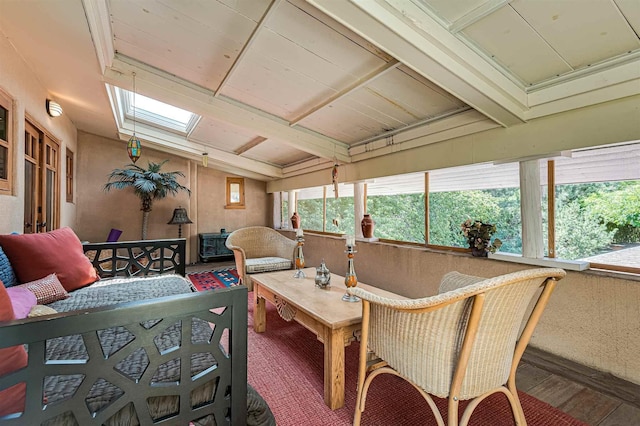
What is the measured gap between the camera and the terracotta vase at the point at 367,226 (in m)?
3.92

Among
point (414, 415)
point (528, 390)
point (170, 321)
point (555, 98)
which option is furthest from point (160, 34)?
point (528, 390)

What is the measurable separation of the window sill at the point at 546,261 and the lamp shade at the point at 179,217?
5209 mm

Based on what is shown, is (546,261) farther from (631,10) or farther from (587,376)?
(631,10)

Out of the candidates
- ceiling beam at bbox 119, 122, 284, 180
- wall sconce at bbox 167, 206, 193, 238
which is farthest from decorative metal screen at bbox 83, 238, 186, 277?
ceiling beam at bbox 119, 122, 284, 180

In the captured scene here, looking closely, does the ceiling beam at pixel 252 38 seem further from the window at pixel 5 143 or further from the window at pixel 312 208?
the window at pixel 312 208

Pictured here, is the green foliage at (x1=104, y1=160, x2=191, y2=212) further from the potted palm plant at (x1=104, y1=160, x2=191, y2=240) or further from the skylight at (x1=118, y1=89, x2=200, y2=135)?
the skylight at (x1=118, y1=89, x2=200, y2=135)

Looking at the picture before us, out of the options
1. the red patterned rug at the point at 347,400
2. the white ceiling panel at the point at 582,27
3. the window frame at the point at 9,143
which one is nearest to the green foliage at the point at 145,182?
the window frame at the point at 9,143

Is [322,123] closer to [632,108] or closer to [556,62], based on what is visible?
[556,62]

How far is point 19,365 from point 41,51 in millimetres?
2746

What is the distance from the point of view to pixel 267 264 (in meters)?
3.81

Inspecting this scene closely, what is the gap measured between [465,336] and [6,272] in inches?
95.9

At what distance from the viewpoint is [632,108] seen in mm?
1770

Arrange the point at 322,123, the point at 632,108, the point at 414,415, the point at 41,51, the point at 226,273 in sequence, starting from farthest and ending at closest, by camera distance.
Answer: the point at 226,273 < the point at 322,123 < the point at 41,51 < the point at 632,108 < the point at 414,415

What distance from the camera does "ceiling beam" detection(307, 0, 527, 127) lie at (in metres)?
1.53
